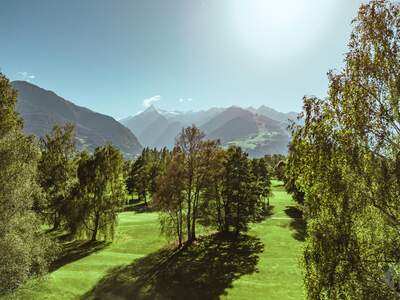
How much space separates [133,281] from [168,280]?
3.76 metres

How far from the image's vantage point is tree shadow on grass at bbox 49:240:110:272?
1474 inches

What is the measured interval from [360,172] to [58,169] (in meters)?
41.3

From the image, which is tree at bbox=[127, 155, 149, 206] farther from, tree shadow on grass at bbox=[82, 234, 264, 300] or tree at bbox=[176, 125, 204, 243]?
tree at bbox=[176, 125, 204, 243]

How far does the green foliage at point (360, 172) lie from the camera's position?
40.8 feet

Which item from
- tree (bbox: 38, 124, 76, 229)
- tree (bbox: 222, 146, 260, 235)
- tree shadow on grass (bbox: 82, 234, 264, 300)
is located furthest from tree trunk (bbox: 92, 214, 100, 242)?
tree (bbox: 222, 146, 260, 235)

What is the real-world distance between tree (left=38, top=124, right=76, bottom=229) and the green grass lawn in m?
6.65

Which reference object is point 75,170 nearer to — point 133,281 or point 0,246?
point 133,281

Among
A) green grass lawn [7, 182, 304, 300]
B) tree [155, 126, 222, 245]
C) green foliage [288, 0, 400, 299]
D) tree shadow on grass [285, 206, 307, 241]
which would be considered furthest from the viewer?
tree shadow on grass [285, 206, 307, 241]

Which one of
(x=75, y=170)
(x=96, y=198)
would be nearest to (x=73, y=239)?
(x=96, y=198)

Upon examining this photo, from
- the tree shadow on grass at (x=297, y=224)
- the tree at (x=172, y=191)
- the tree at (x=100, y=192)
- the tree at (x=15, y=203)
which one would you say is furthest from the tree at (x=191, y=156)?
the tree at (x=15, y=203)

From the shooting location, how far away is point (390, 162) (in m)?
12.2

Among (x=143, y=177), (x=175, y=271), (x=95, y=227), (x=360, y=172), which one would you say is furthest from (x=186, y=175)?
(x=143, y=177)

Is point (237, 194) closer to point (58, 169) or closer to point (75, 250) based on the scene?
point (75, 250)

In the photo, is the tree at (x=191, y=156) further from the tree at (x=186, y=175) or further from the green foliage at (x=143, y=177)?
the green foliage at (x=143, y=177)
